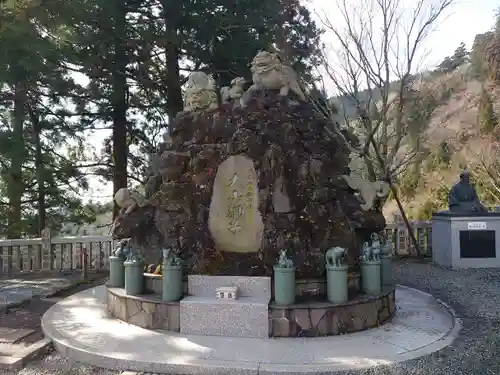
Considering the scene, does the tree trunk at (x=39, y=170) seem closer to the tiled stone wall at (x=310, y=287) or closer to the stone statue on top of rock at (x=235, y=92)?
the stone statue on top of rock at (x=235, y=92)

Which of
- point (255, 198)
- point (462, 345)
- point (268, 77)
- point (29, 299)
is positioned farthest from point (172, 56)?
point (462, 345)

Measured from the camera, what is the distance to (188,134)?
6160mm

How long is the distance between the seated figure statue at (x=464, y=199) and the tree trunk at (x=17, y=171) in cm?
Result: 918

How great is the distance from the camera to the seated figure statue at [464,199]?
9.41 m

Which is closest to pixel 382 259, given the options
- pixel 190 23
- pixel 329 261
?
pixel 329 261

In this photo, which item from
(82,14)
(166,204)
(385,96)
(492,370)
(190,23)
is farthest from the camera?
(385,96)

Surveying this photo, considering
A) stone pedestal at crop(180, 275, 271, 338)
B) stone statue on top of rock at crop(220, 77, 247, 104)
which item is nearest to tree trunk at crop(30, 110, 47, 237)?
stone statue on top of rock at crop(220, 77, 247, 104)

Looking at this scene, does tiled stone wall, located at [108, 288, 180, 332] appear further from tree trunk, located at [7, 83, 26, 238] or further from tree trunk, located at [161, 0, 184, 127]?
tree trunk, located at [161, 0, 184, 127]

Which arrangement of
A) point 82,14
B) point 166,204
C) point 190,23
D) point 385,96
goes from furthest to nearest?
point 385,96 < point 190,23 < point 82,14 < point 166,204

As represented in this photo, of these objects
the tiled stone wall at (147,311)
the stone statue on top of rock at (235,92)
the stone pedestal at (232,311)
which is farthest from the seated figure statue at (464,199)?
the tiled stone wall at (147,311)

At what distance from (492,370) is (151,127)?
32.3 ft

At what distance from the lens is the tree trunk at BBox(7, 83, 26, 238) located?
9406 mm

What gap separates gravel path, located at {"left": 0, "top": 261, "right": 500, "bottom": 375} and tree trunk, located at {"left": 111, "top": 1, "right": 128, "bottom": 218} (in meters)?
7.00

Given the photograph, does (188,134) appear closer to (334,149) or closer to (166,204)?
(166,204)
